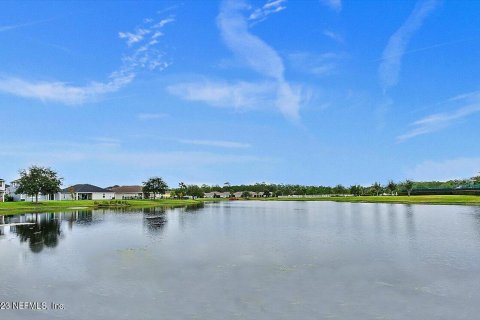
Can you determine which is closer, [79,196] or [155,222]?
[155,222]

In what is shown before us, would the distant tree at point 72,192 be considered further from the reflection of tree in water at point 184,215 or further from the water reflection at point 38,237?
the water reflection at point 38,237

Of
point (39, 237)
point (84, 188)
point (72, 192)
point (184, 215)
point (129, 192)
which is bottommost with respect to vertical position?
point (184, 215)

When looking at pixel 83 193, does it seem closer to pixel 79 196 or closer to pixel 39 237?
pixel 79 196

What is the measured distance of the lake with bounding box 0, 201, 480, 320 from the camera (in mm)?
16266

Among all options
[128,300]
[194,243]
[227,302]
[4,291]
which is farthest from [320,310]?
[194,243]

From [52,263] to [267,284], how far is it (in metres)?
15.3

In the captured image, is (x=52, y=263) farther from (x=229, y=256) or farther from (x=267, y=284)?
(x=267, y=284)

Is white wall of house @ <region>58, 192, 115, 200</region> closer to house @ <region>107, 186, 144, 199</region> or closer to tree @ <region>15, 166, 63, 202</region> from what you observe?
house @ <region>107, 186, 144, 199</region>

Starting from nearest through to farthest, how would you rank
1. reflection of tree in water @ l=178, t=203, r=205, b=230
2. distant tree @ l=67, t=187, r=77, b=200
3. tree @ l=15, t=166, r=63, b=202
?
reflection of tree in water @ l=178, t=203, r=205, b=230 → tree @ l=15, t=166, r=63, b=202 → distant tree @ l=67, t=187, r=77, b=200

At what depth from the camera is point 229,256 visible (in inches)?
1133

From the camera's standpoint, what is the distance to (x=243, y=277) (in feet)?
72.6

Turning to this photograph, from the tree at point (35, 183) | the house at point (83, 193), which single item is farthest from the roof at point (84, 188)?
the tree at point (35, 183)

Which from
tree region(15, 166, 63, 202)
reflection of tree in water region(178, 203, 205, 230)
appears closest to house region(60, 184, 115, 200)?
tree region(15, 166, 63, 202)

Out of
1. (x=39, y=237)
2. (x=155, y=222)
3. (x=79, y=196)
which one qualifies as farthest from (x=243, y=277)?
(x=79, y=196)
